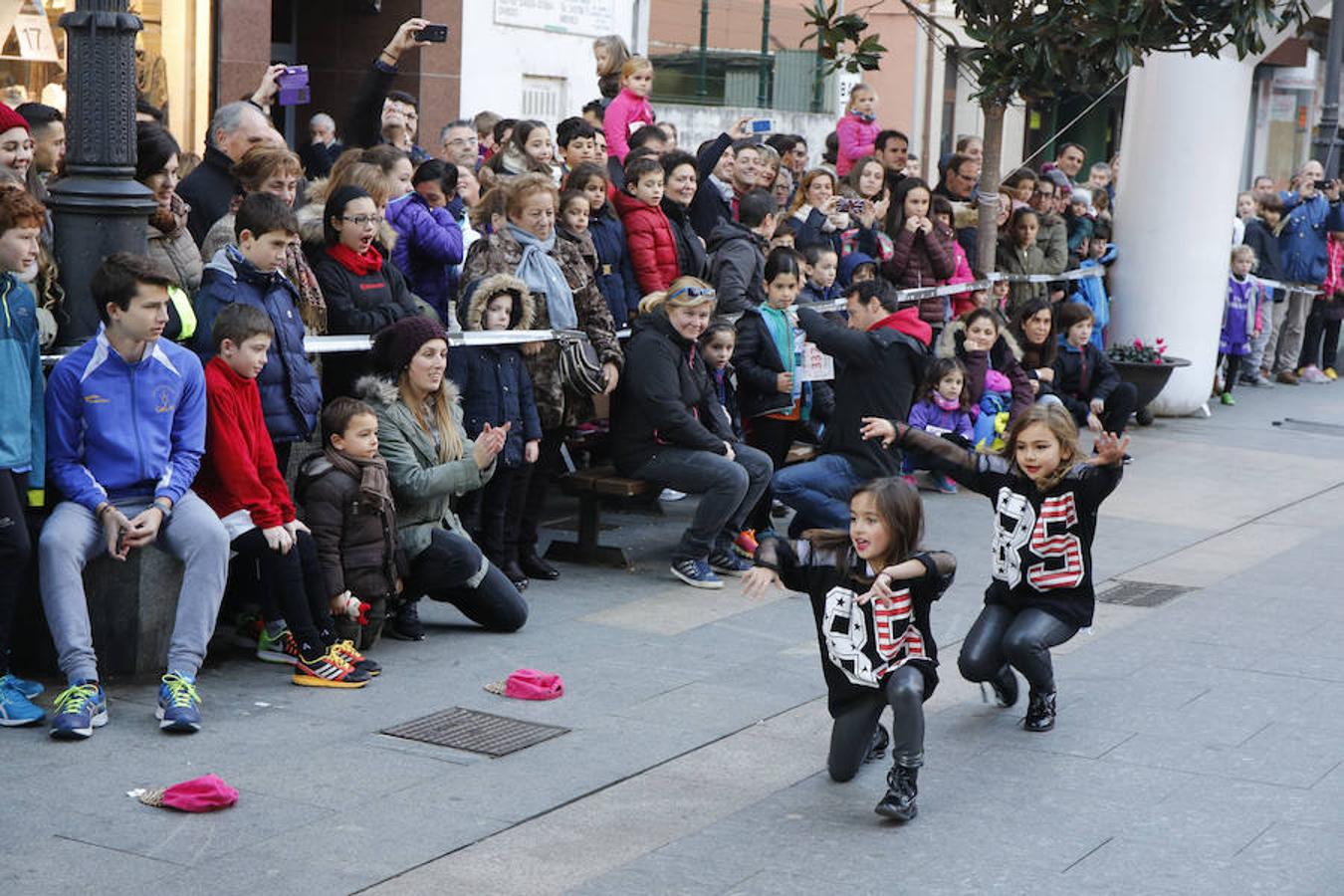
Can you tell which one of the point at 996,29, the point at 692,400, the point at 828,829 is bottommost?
the point at 828,829

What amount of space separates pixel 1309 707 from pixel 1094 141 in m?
30.1

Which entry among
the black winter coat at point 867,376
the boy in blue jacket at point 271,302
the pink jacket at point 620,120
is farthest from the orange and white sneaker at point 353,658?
the pink jacket at point 620,120

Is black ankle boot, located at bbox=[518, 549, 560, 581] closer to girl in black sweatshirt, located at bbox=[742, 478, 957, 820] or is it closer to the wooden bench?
the wooden bench

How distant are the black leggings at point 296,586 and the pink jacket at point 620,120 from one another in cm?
633

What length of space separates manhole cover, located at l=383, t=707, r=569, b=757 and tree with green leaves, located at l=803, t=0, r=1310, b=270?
253 inches

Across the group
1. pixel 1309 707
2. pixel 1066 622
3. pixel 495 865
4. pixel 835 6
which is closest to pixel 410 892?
pixel 495 865

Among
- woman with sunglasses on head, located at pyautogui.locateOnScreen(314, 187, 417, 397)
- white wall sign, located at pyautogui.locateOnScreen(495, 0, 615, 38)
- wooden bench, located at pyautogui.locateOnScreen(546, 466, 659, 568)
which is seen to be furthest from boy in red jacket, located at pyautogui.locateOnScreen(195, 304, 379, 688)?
white wall sign, located at pyautogui.locateOnScreen(495, 0, 615, 38)

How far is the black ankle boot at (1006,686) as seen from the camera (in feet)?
24.7

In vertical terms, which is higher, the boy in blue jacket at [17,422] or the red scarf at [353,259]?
the red scarf at [353,259]

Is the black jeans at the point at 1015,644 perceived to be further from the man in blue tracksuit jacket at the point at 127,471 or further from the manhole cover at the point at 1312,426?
the manhole cover at the point at 1312,426

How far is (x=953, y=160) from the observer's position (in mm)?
14859

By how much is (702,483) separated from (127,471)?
337 cm

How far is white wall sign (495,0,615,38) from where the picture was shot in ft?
63.3

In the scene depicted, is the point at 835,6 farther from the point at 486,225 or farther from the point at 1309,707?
the point at 1309,707
